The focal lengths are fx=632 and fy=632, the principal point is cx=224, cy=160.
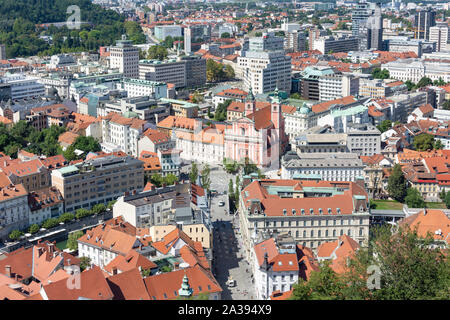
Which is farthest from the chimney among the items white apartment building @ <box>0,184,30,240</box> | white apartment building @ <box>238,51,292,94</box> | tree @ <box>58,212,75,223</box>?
white apartment building @ <box>238,51,292,94</box>

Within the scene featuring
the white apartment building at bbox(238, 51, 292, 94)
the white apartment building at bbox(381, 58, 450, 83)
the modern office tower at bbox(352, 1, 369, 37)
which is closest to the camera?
the white apartment building at bbox(238, 51, 292, 94)

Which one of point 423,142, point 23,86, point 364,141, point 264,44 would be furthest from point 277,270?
point 264,44

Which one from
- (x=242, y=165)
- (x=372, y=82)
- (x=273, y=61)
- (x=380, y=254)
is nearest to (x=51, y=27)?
(x=273, y=61)

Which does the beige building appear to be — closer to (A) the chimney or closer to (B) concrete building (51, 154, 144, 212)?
(B) concrete building (51, 154, 144, 212)

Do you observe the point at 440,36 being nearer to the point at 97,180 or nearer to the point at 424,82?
the point at 424,82

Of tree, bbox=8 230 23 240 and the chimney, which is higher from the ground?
the chimney

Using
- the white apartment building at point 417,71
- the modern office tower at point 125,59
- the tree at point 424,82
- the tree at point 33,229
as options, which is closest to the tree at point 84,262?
the tree at point 33,229

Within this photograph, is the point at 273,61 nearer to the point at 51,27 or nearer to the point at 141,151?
the point at 141,151
